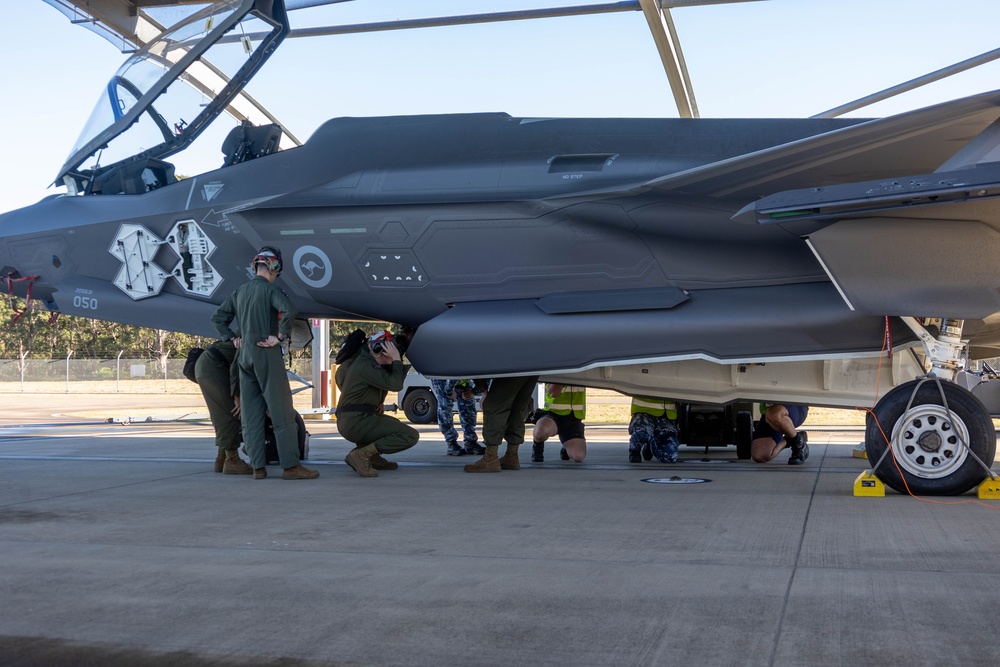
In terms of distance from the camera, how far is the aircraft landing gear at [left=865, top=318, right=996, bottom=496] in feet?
18.8

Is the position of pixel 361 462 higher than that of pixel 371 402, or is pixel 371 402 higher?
pixel 371 402

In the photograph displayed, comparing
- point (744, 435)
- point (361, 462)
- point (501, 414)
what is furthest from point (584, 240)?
point (744, 435)

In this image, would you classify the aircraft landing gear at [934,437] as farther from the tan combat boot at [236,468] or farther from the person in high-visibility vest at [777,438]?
the tan combat boot at [236,468]

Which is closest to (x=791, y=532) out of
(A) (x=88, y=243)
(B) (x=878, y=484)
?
(B) (x=878, y=484)

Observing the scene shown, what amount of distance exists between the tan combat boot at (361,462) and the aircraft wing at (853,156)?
3.33 metres

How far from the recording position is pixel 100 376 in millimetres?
45375

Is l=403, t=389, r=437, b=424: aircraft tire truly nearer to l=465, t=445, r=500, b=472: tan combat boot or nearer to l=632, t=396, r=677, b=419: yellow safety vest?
l=632, t=396, r=677, b=419: yellow safety vest

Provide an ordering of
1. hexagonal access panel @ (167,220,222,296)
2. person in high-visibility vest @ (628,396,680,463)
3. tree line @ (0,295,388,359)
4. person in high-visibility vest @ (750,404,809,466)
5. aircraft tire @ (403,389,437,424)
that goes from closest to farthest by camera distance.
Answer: hexagonal access panel @ (167,220,222,296) < person in high-visibility vest @ (628,396,680,463) < person in high-visibility vest @ (750,404,809,466) < aircraft tire @ (403,389,437,424) < tree line @ (0,295,388,359)

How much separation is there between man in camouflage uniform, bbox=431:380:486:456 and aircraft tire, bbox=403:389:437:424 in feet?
25.5

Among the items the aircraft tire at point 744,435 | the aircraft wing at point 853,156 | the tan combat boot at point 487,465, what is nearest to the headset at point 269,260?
the tan combat boot at point 487,465

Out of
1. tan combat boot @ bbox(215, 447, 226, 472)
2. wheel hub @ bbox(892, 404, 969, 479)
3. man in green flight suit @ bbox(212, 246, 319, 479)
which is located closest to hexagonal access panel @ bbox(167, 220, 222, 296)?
man in green flight suit @ bbox(212, 246, 319, 479)

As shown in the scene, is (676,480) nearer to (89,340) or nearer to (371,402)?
(371,402)

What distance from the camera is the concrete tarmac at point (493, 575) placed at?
2734 millimetres

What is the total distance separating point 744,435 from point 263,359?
5.37 meters
